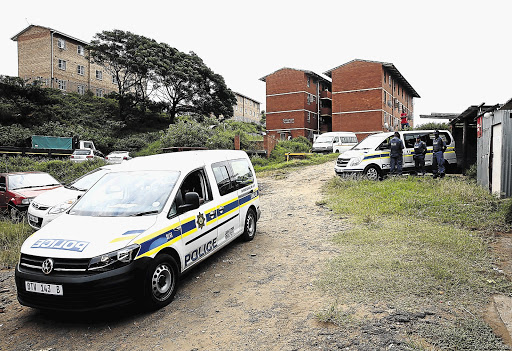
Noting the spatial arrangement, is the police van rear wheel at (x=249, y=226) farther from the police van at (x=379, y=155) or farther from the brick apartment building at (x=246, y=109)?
the brick apartment building at (x=246, y=109)

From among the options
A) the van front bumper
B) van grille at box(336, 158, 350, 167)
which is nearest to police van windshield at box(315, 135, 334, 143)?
van grille at box(336, 158, 350, 167)

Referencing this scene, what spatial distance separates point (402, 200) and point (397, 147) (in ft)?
12.7

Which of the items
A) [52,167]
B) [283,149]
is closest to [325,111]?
[283,149]

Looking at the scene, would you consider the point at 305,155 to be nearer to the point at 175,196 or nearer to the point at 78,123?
the point at 175,196

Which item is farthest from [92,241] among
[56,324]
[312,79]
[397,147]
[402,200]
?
[312,79]

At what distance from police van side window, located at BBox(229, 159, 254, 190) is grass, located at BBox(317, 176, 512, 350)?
7.05 ft

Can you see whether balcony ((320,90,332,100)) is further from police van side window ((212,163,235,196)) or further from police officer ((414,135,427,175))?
police van side window ((212,163,235,196))

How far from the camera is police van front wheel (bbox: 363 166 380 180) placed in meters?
12.9

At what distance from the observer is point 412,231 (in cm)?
691

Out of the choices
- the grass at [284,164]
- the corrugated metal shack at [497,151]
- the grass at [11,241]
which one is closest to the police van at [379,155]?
the corrugated metal shack at [497,151]

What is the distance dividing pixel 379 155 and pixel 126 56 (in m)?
33.2

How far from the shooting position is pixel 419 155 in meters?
12.9

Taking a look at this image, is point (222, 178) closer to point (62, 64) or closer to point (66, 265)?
point (66, 265)

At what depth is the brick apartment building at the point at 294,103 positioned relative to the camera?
138ft
